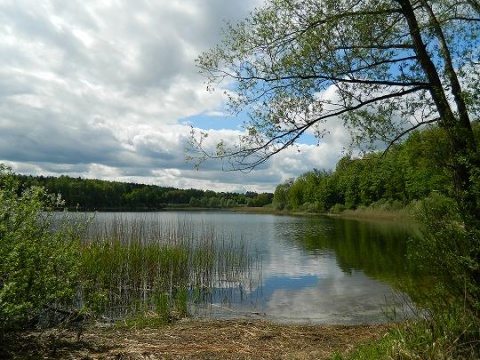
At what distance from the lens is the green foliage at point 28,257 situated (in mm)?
5668

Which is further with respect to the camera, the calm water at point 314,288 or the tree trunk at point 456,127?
the calm water at point 314,288

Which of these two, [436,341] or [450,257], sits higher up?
[450,257]

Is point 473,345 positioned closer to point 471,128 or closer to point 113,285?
point 471,128

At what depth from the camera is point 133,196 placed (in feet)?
320

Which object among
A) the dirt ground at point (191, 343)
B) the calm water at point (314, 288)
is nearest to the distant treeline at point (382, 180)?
the calm water at point (314, 288)

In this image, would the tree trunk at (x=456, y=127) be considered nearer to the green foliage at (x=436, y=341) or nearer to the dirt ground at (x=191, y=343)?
the green foliage at (x=436, y=341)

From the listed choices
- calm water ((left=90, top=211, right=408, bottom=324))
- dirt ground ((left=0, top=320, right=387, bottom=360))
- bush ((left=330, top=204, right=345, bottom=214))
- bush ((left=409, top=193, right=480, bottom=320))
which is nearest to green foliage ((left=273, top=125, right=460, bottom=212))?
bush ((left=409, top=193, right=480, bottom=320))

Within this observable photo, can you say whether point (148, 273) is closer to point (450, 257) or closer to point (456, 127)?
point (450, 257)

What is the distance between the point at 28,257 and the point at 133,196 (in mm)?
94037

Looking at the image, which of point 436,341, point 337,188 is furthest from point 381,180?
point 337,188

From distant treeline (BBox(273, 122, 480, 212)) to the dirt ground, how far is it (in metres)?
3.05

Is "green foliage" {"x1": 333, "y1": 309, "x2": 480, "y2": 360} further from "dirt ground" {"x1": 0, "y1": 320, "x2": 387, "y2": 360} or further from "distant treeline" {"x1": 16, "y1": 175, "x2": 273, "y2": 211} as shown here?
"distant treeline" {"x1": 16, "y1": 175, "x2": 273, "y2": 211}

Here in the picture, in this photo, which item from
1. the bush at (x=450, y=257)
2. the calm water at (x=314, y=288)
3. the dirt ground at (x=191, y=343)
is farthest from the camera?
the calm water at (x=314, y=288)

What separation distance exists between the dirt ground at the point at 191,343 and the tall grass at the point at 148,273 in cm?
273
